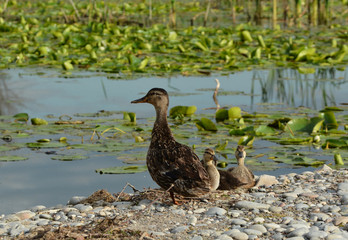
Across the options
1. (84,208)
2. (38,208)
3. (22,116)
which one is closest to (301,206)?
(84,208)

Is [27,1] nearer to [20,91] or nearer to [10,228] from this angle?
[20,91]

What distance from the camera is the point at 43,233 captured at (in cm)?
551

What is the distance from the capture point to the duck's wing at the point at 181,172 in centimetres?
637

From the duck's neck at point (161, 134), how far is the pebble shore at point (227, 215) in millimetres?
594

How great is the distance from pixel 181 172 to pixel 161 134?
0.65 m

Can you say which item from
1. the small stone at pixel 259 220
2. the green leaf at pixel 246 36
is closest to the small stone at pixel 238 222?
the small stone at pixel 259 220

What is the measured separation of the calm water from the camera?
24.6 ft

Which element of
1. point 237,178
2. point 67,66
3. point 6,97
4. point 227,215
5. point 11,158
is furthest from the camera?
point 67,66

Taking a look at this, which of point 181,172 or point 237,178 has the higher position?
point 181,172

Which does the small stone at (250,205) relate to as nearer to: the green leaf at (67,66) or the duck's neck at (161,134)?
the duck's neck at (161,134)

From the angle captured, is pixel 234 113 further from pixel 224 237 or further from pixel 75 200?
pixel 224 237

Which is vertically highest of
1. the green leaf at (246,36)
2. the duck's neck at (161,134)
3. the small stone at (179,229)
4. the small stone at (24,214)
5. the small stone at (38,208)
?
the green leaf at (246,36)

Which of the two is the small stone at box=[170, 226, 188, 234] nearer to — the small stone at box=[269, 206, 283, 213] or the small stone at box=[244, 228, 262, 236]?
the small stone at box=[244, 228, 262, 236]

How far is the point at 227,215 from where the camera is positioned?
614 cm
